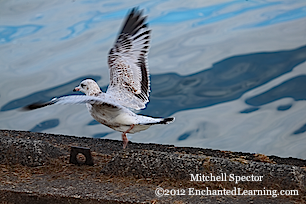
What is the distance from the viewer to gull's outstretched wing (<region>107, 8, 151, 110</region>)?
353 cm

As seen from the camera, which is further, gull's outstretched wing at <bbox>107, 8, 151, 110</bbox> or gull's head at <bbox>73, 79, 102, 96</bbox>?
gull's outstretched wing at <bbox>107, 8, 151, 110</bbox>

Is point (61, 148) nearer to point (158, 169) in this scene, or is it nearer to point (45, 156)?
point (45, 156)

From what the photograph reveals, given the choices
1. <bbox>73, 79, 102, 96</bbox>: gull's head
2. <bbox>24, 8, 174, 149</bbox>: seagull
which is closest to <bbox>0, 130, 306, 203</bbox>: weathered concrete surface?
<bbox>24, 8, 174, 149</bbox>: seagull

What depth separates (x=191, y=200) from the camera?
2705 millimetres

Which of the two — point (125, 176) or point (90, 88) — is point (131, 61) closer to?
point (90, 88)

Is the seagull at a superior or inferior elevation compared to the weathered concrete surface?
superior

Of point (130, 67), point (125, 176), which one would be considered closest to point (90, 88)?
point (130, 67)

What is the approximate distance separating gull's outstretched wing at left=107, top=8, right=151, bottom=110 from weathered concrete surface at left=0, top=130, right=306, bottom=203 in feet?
1.83

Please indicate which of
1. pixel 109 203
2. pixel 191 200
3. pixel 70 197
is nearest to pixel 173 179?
pixel 191 200

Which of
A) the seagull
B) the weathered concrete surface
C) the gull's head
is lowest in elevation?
the weathered concrete surface

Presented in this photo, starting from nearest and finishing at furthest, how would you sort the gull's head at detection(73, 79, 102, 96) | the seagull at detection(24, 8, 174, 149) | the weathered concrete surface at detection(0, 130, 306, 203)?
1. the weathered concrete surface at detection(0, 130, 306, 203)
2. the gull's head at detection(73, 79, 102, 96)
3. the seagull at detection(24, 8, 174, 149)

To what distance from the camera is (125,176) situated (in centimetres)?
308

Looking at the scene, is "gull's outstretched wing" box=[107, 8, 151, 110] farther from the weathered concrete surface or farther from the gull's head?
the weathered concrete surface

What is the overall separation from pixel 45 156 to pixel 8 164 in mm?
287
